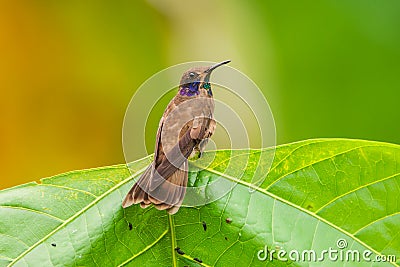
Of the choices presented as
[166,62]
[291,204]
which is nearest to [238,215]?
[291,204]

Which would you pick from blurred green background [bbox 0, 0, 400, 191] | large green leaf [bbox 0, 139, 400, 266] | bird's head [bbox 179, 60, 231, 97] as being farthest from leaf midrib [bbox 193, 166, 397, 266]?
blurred green background [bbox 0, 0, 400, 191]

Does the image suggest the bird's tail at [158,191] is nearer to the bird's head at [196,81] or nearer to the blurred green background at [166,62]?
the bird's head at [196,81]

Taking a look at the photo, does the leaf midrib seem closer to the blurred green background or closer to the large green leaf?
the large green leaf

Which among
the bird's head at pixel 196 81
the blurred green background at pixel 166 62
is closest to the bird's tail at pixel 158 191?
the bird's head at pixel 196 81

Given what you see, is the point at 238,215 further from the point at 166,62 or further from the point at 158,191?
the point at 166,62

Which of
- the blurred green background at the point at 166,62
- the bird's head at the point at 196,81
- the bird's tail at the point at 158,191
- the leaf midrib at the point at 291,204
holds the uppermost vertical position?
the blurred green background at the point at 166,62
